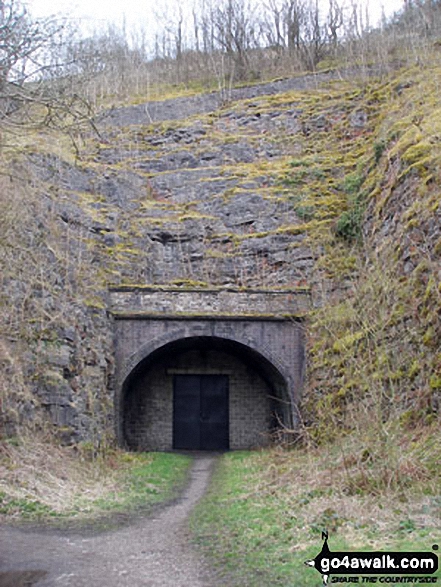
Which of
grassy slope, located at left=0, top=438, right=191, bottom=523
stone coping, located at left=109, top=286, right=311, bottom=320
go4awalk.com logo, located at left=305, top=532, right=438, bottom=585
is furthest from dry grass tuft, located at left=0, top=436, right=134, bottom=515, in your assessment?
stone coping, located at left=109, top=286, right=311, bottom=320

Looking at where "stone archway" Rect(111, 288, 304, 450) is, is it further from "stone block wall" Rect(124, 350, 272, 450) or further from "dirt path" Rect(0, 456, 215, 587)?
"dirt path" Rect(0, 456, 215, 587)

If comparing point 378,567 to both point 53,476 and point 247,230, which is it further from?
point 247,230

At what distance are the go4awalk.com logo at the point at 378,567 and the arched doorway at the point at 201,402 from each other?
13.0 m

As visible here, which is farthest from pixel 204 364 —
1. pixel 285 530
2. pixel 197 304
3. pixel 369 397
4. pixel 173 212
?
pixel 285 530

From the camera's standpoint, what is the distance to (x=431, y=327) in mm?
10516

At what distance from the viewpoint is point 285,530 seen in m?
6.71

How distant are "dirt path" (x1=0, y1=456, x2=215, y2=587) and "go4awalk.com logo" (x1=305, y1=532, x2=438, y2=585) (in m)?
1.00

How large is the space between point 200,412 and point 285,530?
40.1 feet

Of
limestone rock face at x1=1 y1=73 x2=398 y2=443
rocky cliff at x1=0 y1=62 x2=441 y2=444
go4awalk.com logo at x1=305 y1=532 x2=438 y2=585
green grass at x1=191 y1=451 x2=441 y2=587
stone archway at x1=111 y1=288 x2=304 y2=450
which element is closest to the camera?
go4awalk.com logo at x1=305 y1=532 x2=438 y2=585

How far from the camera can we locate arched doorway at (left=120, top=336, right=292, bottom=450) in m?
18.4

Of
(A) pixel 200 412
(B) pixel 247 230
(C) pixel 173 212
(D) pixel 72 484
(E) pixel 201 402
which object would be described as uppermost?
(C) pixel 173 212

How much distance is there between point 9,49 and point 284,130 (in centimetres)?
1903

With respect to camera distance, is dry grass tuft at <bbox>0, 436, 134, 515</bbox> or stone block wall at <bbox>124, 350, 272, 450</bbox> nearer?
dry grass tuft at <bbox>0, 436, 134, 515</bbox>

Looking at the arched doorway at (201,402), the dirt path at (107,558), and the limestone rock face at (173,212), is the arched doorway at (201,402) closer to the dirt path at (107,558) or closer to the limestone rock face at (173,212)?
the limestone rock face at (173,212)
